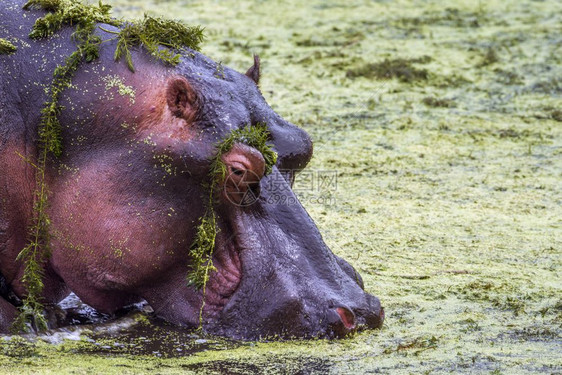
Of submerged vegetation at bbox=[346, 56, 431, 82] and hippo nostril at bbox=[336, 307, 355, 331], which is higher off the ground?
submerged vegetation at bbox=[346, 56, 431, 82]

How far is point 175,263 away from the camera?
3.40m

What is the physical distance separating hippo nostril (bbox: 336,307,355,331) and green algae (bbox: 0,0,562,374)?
0.05 m

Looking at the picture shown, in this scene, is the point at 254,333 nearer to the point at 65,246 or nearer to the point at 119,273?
the point at 119,273

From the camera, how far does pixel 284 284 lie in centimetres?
326

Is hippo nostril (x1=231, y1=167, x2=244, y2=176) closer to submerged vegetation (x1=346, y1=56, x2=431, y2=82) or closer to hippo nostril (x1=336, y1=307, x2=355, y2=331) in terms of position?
hippo nostril (x1=336, y1=307, x2=355, y2=331)

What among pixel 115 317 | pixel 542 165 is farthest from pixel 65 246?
pixel 542 165

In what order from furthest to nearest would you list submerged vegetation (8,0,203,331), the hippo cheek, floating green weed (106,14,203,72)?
floating green weed (106,14,203,72) < submerged vegetation (8,0,203,331) < the hippo cheek

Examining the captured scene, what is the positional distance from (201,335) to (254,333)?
204 mm

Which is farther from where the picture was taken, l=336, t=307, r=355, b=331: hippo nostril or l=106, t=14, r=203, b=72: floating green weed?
l=106, t=14, r=203, b=72: floating green weed

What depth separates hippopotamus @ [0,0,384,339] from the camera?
3.31 meters

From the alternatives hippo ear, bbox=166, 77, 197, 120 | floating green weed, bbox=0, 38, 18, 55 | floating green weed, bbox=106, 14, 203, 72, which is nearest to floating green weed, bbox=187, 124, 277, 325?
hippo ear, bbox=166, 77, 197, 120

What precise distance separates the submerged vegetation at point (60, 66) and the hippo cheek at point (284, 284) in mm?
612

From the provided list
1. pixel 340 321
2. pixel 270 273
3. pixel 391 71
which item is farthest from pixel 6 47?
pixel 391 71

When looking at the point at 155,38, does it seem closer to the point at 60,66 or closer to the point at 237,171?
the point at 60,66
